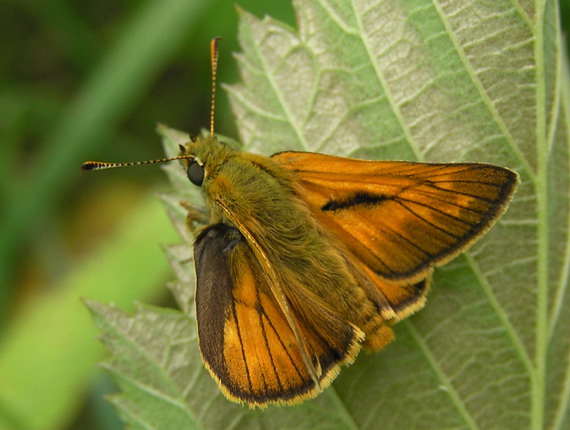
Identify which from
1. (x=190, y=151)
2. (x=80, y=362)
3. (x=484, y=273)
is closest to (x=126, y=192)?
(x=80, y=362)

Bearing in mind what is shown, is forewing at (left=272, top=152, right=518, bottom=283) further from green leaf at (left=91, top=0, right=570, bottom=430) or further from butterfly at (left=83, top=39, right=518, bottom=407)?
green leaf at (left=91, top=0, right=570, bottom=430)

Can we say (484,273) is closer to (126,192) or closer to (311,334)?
(311,334)

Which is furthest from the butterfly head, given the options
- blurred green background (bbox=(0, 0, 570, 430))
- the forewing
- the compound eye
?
blurred green background (bbox=(0, 0, 570, 430))

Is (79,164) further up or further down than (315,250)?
further up

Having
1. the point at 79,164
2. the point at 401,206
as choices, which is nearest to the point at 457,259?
the point at 401,206

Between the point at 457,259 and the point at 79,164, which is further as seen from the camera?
the point at 79,164

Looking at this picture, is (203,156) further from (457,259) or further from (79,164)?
(79,164)
